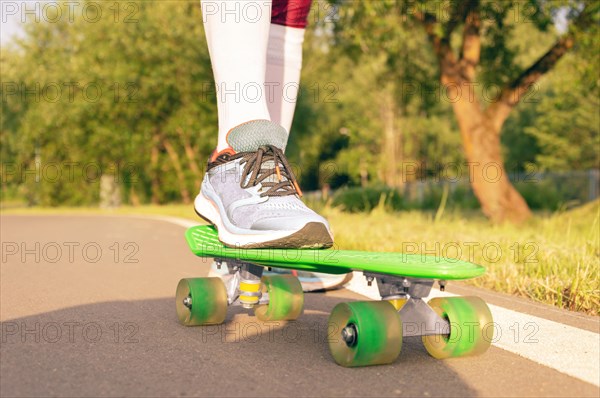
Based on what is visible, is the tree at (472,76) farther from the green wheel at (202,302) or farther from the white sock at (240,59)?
the green wheel at (202,302)

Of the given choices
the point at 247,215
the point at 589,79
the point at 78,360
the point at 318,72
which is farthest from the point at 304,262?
the point at 318,72

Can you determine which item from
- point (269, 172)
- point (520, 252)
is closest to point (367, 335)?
point (269, 172)

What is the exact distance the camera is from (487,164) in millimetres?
11461

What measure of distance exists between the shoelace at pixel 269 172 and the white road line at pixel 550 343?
3.55 ft

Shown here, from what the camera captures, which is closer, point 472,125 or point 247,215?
point 247,215

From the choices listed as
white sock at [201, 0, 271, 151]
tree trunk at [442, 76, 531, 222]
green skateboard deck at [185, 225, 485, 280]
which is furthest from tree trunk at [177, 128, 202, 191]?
green skateboard deck at [185, 225, 485, 280]

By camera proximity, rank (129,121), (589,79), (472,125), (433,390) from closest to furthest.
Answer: (433,390) → (589,79) → (472,125) → (129,121)

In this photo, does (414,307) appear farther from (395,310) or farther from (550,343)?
(550,343)

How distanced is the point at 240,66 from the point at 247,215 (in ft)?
2.75

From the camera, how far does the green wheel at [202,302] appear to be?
3.42m

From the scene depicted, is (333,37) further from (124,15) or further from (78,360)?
(124,15)

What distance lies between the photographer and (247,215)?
10.4 feet

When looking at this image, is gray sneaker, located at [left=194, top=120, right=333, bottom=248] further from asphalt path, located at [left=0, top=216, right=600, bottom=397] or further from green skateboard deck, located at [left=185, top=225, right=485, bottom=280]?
asphalt path, located at [left=0, top=216, right=600, bottom=397]

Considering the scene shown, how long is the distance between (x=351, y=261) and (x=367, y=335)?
26 centimetres
